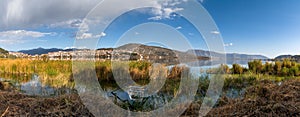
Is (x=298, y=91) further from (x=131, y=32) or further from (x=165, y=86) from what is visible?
(x=165, y=86)

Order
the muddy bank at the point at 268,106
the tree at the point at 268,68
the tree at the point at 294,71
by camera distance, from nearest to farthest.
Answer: the muddy bank at the point at 268,106
the tree at the point at 294,71
the tree at the point at 268,68

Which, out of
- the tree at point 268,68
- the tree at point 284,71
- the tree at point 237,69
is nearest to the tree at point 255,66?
the tree at point 268,68

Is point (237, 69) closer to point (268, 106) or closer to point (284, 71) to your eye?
point (284, 71)

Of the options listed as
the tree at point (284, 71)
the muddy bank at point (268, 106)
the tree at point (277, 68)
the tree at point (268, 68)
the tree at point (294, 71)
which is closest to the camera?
the muddy bank at point (268, 106)

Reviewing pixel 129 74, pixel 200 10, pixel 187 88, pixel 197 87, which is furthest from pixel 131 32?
pixel 129 74

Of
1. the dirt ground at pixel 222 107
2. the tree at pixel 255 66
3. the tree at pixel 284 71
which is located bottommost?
the dirt ground at pixel 222 107

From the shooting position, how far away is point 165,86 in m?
9.02

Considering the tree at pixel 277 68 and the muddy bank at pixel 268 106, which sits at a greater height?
the tree at pixel 277 68

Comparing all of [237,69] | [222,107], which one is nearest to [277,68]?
[237,69]

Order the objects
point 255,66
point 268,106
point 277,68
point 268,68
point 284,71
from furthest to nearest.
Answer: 1. point 255,66
2. point 268,68
3. point 277,68
4. point 284,71
5. point 268,106

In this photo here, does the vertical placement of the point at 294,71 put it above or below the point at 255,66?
below

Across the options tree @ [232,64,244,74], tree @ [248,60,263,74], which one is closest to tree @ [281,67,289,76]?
tree @ [248,60,263,74]

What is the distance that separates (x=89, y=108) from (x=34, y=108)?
2.94ft

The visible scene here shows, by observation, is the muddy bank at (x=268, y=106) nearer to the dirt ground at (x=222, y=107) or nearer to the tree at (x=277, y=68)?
the dirt ground at (x=222, y=107)
